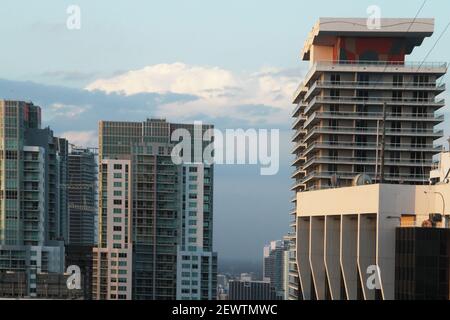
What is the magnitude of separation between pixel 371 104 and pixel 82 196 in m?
31.1

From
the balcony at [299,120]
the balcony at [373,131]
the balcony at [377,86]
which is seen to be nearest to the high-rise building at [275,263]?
the balcony at [299,120]

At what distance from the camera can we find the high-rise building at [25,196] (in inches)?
1950

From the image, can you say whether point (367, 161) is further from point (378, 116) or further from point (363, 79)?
point (363, 79)

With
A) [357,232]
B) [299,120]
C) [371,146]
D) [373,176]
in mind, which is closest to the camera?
[357,232]

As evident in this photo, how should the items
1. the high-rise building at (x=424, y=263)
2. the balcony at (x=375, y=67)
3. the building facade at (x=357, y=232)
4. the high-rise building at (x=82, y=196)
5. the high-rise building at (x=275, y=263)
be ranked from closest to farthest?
the high-rise building at (x=424, y=263) < the building facade at (x=357, y=232) < the balcony at (x=375, y=67) < the high-rise building at (x=82, y=196) < the high-rise building at (x=275, y=263)

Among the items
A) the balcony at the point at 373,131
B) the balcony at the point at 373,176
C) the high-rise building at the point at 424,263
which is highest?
the balcony at the point at 373,131

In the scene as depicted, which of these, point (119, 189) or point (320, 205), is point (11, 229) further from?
point (320, 205)

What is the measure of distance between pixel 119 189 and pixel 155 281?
6.69 meters

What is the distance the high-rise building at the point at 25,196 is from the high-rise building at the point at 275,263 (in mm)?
16399

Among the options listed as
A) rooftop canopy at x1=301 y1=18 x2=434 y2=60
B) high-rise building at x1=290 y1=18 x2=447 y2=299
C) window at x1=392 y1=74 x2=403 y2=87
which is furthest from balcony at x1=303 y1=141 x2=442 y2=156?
rooftop canopy at x1=301 y1=18 x2=434 y2=60

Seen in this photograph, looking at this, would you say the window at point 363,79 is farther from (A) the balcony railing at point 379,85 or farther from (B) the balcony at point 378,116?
(B) the balcony at point 378,116

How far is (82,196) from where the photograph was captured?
6544 centimetres

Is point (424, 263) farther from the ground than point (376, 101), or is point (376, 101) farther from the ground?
point (376, 101)

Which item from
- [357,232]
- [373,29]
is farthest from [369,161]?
[357,232]
